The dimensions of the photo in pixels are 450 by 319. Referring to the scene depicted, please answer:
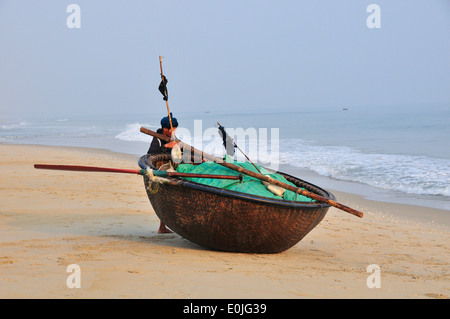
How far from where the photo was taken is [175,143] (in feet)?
18.1

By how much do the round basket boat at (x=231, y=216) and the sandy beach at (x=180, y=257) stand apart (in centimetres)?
14

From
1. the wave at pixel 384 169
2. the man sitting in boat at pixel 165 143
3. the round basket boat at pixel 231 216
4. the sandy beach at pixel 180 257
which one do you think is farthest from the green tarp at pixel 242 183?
the wave at pixel 384 169

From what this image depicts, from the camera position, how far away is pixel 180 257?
4391 mm

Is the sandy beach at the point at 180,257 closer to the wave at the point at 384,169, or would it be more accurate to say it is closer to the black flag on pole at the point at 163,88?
the black flag on pole at the point at 163,88

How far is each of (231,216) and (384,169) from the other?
900 centimetres

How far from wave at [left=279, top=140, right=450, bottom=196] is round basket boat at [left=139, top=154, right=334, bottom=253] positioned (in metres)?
6.12

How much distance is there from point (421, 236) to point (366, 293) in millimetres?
3124

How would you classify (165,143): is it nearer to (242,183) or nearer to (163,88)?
(163,88)

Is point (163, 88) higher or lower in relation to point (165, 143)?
higher

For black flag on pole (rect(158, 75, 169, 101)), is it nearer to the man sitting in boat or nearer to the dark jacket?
the man sitting in boat

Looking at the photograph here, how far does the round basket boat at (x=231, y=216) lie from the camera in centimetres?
423

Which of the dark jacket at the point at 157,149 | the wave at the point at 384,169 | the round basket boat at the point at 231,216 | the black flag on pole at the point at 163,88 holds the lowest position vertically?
the wave at the point at 384,169

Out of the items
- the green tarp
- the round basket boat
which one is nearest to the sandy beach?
the round basket boat

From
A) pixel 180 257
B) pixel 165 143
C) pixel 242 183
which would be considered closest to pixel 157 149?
pixel 165 143
